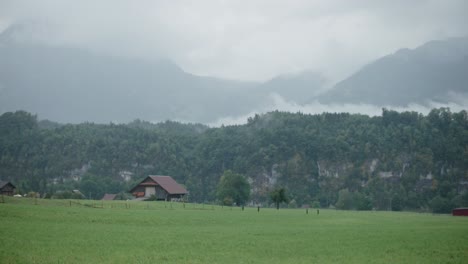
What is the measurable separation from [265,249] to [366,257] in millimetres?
6069

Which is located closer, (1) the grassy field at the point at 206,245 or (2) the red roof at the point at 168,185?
(1) the grassy field at the point at 206,245

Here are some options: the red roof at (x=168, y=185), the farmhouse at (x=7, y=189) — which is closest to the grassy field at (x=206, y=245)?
the farmhouse at (x=7, y=189)

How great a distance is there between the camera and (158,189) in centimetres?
11100

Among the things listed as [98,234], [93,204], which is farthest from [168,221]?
[93,204]

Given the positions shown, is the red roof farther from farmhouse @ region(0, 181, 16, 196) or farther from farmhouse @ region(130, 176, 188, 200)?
farmhouse @ region(0, 181, 16, 196)

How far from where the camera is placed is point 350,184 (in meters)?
192

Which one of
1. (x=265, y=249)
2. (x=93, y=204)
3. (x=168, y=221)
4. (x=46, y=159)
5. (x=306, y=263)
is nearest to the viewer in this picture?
(x=306, y=263)

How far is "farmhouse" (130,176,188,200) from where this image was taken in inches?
4331

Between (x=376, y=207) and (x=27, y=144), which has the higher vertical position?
(x=27, y=144)

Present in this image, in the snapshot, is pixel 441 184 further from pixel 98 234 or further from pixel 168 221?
pixel 98 234

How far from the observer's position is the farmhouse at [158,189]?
110 meters

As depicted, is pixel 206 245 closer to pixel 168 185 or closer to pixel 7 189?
pixel 168 185

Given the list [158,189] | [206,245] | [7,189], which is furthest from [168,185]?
[206,245]

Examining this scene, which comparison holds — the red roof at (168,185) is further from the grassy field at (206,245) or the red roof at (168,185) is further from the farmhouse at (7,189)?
the grassy field at (206,245)
